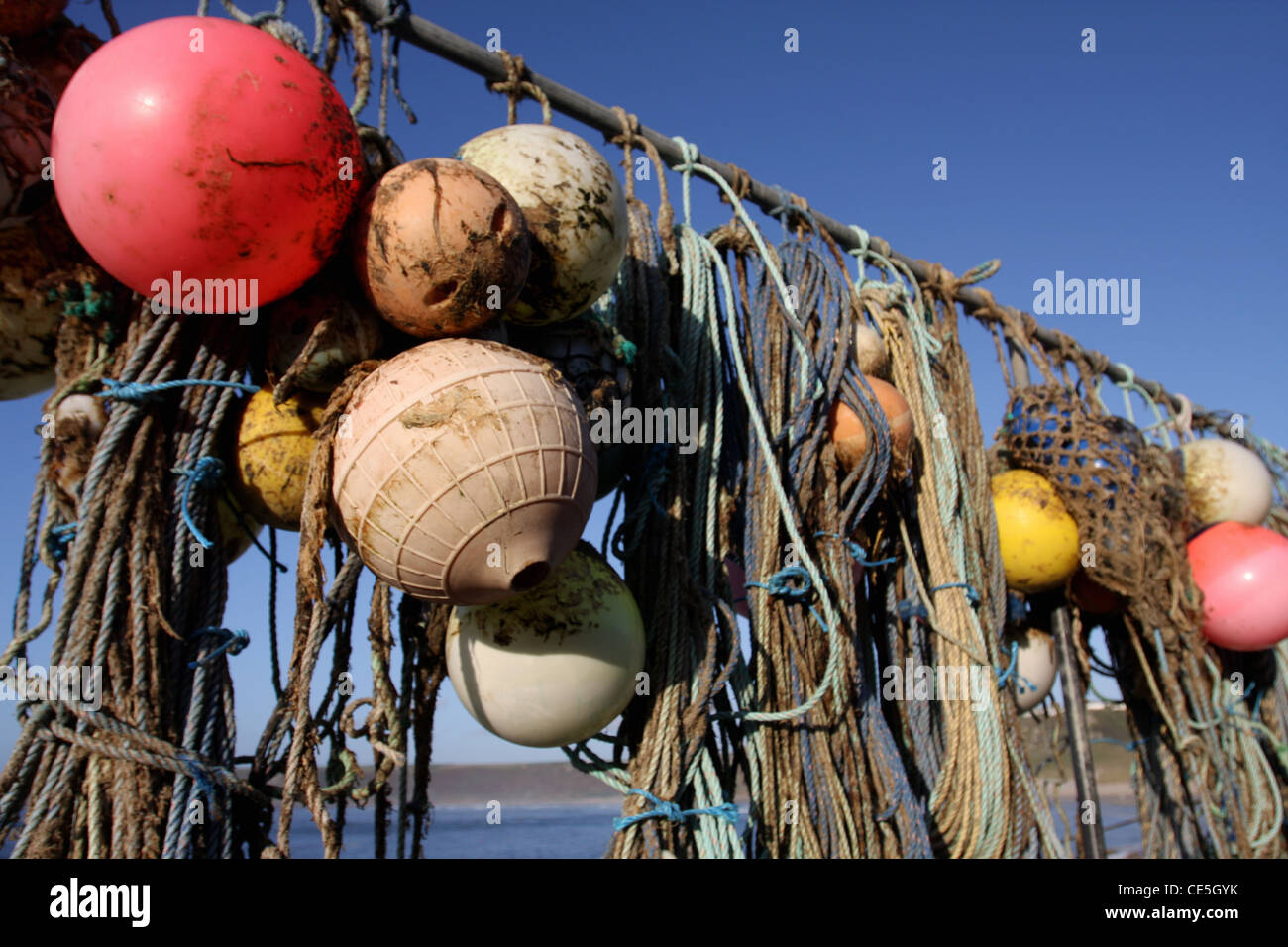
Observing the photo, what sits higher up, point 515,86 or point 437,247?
point 515,86

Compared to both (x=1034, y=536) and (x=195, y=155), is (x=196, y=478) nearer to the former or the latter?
(x=195, y=155)

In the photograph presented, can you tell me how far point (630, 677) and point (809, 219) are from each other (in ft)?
6.49

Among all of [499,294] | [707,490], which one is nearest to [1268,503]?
[707,490]

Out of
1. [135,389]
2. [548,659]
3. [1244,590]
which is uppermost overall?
[135,389]

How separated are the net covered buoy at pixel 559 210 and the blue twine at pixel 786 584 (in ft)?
2.95

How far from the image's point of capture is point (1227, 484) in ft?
13.8

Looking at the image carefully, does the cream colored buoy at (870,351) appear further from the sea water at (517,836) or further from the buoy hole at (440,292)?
the sea water at (517,836)

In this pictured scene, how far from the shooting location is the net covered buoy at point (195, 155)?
1.35 meters

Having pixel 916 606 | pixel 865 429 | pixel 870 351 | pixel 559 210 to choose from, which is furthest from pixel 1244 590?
pixel 559 210

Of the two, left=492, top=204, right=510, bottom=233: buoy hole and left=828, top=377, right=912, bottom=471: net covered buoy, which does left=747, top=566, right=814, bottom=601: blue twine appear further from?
left=492, top=204, right=510, bottom=233: buoy hole

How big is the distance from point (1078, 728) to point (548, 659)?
2747 mm

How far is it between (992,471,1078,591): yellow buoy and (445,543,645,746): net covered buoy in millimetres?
1952

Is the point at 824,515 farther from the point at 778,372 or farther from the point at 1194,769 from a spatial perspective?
the point at 1194,769

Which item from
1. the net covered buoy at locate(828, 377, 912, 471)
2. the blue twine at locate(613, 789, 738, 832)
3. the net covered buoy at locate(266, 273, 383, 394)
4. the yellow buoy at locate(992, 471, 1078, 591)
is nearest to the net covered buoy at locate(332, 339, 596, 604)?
the net covered buoy at locate(266, 273, 383, 394)
